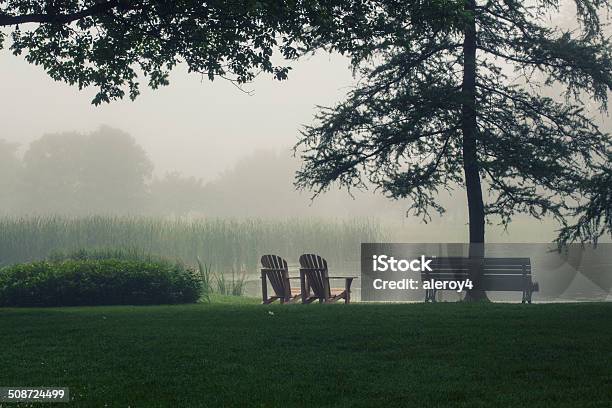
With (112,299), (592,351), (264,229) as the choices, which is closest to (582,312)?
(592,351)

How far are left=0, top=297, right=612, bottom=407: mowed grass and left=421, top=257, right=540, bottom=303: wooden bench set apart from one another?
4.18 metres

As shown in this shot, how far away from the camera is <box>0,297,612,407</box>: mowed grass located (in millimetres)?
7637

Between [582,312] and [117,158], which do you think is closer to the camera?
[582,312]

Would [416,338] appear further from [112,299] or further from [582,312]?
[112,299]

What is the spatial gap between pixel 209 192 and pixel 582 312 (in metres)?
86.5

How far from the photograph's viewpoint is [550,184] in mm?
19219

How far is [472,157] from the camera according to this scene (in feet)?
62.4

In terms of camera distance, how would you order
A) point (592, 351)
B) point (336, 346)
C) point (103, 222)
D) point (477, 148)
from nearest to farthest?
point (592, 351), point (336, 346), point (477, 148), point (103, 222)

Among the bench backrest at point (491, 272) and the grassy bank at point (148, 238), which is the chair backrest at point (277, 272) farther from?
the grassy bank at point (148, 238)

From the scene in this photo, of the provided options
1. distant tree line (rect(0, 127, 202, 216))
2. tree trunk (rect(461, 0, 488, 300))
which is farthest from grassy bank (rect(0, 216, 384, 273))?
distant tree line (rect(0, 127, 202, 216))

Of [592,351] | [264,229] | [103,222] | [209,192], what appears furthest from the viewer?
[209,192]

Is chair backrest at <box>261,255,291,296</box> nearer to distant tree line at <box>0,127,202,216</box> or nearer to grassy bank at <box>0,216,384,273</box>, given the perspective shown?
grassy bank at <box>0,216,384,273</box>

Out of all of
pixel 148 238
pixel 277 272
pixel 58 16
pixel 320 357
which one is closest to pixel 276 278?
pixel 277 272

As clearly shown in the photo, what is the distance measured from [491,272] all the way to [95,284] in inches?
375
